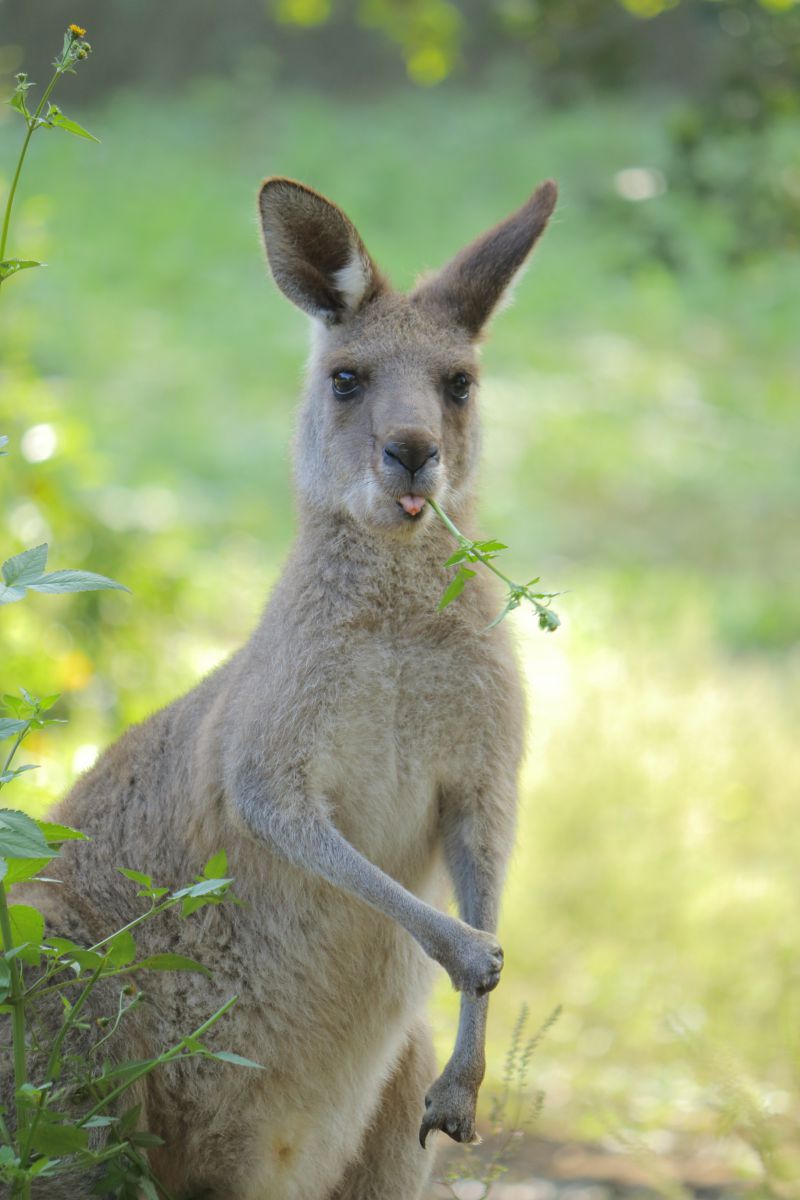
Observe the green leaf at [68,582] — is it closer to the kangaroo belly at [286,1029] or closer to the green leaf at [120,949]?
the green leaf at [120,949]

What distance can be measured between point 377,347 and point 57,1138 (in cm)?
172

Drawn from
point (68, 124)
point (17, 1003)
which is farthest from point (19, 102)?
point (17, 1003)

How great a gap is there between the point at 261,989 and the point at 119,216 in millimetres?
14710

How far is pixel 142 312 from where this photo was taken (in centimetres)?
1516

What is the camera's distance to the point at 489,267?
3.38 m

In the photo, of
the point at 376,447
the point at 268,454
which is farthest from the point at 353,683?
the point at 268,454

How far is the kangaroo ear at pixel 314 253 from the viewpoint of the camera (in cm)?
321

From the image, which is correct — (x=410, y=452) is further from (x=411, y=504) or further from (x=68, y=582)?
(x=68, y=582)

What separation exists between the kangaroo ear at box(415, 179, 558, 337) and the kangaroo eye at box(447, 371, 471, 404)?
5.6 inches

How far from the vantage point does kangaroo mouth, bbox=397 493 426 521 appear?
3.04 m

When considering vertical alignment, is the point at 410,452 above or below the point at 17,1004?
above

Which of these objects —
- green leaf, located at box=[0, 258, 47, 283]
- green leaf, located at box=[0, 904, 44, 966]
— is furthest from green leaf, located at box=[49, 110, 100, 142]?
green leaf, located at box=[0, 904, 44, 966]

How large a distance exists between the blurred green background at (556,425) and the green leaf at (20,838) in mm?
1873

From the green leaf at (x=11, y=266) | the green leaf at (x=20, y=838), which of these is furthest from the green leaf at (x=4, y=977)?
the green leaf at (x=11, y=266)
